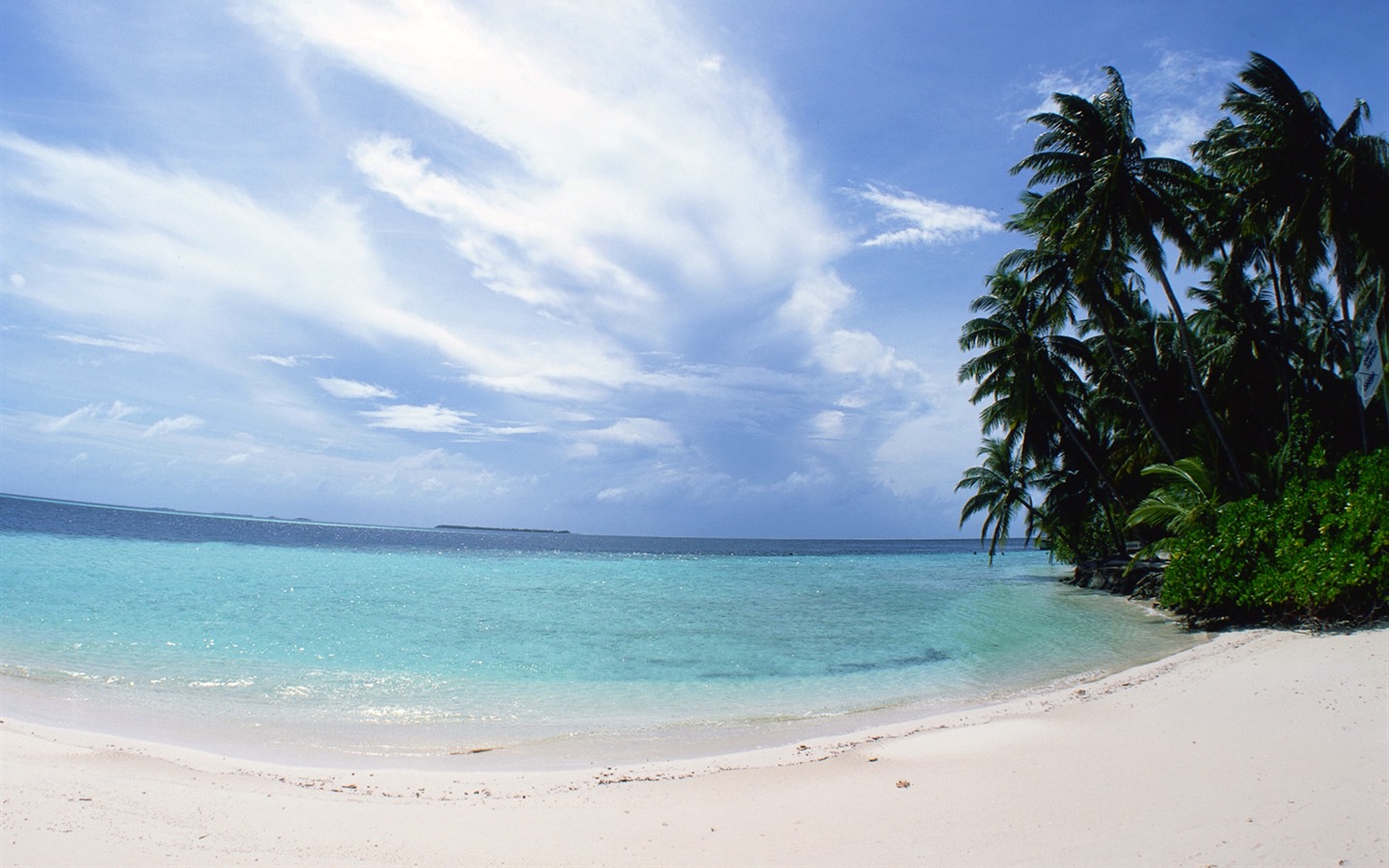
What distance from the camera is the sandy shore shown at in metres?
3.84

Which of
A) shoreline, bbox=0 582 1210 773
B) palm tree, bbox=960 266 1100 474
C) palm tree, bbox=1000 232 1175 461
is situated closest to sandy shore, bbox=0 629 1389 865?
shoreline, bbox=0 582 1210 773

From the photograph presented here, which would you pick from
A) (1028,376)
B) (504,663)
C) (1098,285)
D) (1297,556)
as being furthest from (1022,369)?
(504,663)

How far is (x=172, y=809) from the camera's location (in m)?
4.60

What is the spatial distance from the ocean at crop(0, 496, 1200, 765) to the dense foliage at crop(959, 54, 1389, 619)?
2.60 m

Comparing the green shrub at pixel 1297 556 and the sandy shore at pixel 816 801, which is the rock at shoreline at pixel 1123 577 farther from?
the sandy shore at pixel 816 801

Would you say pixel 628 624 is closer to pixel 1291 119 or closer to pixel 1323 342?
pixel 1291 119

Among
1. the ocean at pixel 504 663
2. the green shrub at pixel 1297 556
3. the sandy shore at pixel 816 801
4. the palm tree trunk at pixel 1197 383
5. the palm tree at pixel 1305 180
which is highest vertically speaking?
the palm tree at pixel 1305 180

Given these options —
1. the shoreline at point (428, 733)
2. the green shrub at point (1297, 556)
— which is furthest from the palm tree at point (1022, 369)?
the shoreline at point (428, 733)

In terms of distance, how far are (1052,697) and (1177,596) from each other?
768cm

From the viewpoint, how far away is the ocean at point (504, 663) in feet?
23.7

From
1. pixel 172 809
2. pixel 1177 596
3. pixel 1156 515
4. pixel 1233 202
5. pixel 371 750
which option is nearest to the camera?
pixel 172 809

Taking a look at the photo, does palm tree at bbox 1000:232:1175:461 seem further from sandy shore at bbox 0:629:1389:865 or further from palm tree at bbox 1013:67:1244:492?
sandy shore at bbox 0:629:1389:865

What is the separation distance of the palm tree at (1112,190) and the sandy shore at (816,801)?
40.7 feet

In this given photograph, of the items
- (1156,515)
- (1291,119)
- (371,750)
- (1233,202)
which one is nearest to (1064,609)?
(1156,515)
